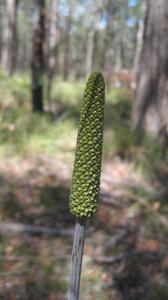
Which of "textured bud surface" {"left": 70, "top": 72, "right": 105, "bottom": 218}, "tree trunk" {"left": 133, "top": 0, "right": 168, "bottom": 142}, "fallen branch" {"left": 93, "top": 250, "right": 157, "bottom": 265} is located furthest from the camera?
"tree trunk" {"left": 133, "top": 0, "right": 168, "bottom": 142}

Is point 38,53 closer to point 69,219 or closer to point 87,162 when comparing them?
point 69,219

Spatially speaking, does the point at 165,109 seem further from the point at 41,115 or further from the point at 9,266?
the point at 9,266

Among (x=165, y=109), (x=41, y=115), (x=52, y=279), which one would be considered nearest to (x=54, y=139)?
(x=41, y=115)

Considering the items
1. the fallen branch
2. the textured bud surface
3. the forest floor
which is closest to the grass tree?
the textured bud surface

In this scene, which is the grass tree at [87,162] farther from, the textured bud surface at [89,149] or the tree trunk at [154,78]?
the tree trunk at [154,78]

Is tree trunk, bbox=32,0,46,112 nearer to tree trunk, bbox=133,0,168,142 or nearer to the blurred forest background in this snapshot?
the blurred forest background

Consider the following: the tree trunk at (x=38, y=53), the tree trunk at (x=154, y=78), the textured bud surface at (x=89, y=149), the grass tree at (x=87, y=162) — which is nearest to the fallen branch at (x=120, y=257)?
the grass tree at (x=87, y=162)

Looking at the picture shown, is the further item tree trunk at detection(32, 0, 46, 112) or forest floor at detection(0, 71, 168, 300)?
tree trunk at detection(32, 0, 46, 112)
